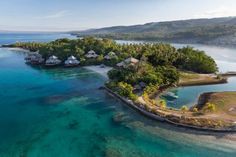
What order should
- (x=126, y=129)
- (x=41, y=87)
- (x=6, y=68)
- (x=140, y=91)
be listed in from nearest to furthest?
(x=126, y=129), (x=140, y=91), (x=41, y=87), (x=6, y=68)

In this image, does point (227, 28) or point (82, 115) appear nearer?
point (82, 115)

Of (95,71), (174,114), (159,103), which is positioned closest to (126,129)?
(174,114)

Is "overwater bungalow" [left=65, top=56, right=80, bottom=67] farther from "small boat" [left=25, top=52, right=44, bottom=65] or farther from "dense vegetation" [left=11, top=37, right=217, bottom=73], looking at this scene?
"small boat" [left=25, top=52, right=44, bottom=65]

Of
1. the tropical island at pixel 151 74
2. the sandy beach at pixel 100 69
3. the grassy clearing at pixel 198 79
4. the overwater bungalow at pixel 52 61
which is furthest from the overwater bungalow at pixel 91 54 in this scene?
the grassy clearing at pixel 198 79

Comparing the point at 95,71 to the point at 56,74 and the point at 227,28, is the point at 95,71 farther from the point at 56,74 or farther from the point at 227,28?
the point at 227,28

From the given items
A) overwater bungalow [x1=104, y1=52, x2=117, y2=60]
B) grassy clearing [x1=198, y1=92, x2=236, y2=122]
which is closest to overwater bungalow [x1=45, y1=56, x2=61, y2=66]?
overwater bungalow [x1=104, y1=52, x2=117, y2=60]

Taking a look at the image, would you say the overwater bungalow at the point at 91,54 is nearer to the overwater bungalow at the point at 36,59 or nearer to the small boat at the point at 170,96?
the overwater bungalow at the point at 36,59
